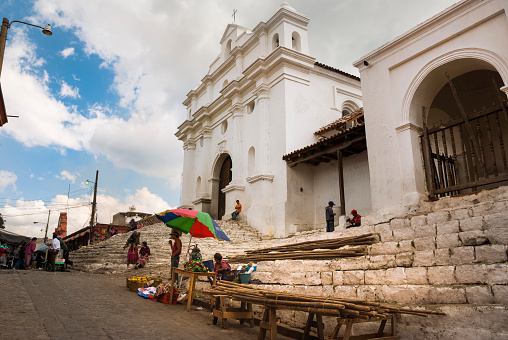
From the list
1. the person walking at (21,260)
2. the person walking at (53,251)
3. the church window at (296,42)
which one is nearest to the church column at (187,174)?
the church window at (296,42)

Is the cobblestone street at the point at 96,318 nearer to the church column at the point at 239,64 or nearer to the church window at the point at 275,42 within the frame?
the church window at the point at 275,42

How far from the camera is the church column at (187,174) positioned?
25.0 metres

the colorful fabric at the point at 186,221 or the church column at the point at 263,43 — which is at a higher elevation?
the church column at the point at 263,43

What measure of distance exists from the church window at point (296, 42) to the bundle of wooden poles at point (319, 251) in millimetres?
12957

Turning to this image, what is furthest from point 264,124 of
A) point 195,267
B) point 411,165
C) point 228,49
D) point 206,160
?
point 195,267

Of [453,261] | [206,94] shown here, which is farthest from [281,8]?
[453,261]

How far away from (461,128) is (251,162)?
11.3 m

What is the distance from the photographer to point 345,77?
20.6 m

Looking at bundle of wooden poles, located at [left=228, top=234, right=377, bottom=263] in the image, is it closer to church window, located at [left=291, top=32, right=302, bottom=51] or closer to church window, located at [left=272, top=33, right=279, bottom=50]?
church window, located at [left=291, top=32, right=302, bottom=51]

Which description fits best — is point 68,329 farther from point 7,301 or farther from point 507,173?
point 507,173

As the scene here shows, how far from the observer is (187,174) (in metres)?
25.7

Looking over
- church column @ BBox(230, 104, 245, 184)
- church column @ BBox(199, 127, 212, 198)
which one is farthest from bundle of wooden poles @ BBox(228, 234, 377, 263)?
church column @ BBox(199, 127, 212, 198)

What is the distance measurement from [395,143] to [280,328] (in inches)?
284

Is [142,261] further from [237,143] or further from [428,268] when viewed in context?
[428,268]
